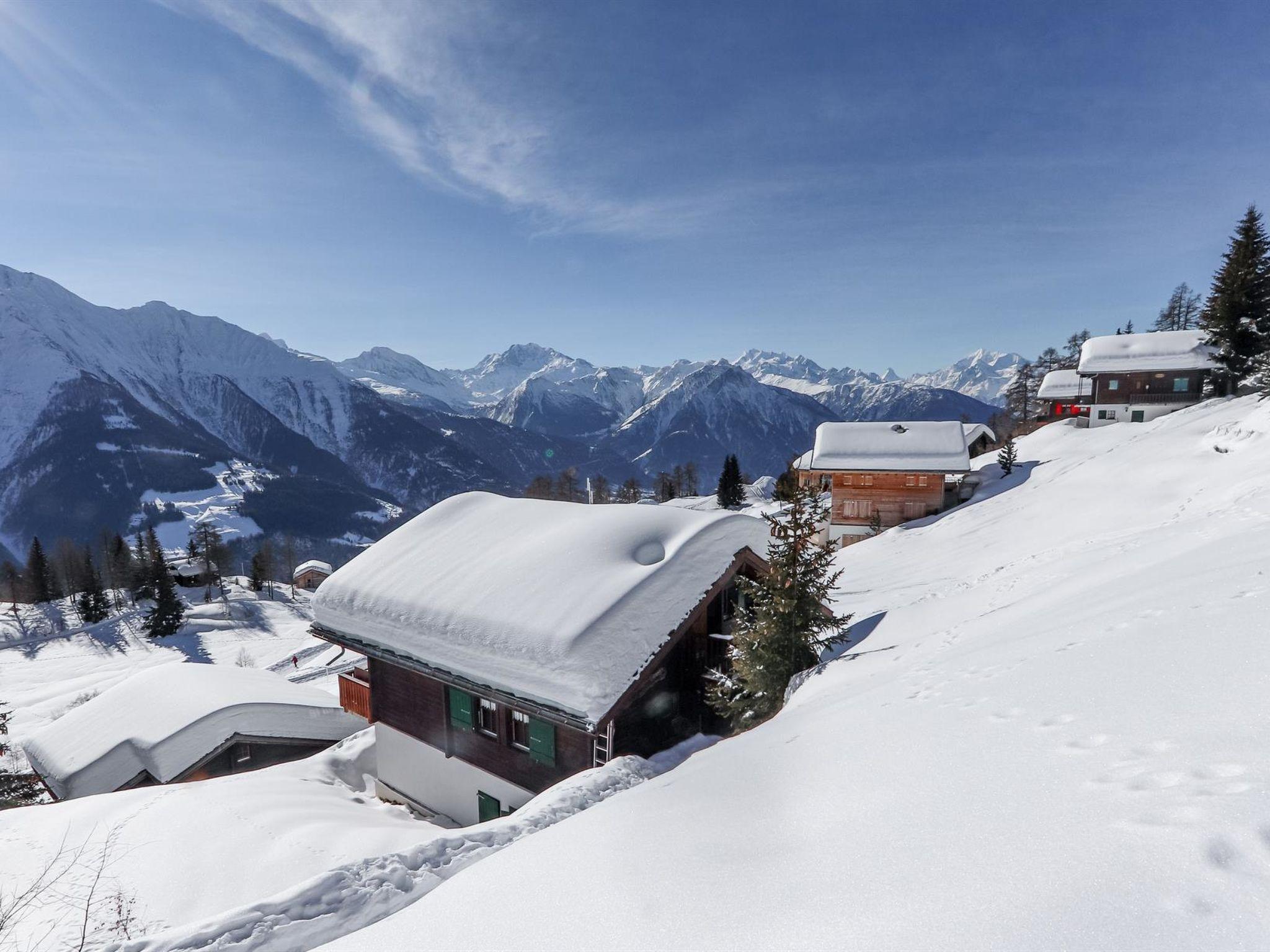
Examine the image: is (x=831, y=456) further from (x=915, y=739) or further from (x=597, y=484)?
(x=597, y=484)

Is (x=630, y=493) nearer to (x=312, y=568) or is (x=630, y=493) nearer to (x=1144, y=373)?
(x=312, y=568)

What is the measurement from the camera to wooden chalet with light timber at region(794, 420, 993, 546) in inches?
1542

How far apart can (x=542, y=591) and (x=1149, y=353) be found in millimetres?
56464

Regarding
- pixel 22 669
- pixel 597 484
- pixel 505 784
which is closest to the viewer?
pixel 505 784

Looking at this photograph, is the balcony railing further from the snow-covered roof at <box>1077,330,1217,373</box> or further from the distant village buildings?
the distant village buildings

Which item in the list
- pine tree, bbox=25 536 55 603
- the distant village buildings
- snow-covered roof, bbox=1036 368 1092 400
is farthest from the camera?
the distant village buildings

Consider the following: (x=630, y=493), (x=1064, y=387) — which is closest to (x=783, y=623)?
(x=1064, y=387)

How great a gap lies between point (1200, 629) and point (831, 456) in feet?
119

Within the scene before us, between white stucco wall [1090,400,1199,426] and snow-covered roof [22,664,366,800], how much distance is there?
193 ft

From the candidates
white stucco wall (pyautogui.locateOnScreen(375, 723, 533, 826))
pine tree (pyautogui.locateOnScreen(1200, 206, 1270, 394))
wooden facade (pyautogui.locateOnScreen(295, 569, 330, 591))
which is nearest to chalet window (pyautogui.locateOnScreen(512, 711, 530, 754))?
white stucco wall (pyautogui.locateOnScreen(375, 723, 533, 826))

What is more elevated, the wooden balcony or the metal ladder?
the metal ladder

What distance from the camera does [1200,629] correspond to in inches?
246

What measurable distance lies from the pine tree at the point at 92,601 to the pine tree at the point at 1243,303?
399 ft

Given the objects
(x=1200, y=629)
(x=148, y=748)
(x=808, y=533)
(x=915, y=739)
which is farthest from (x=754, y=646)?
(x=148, y=748)
